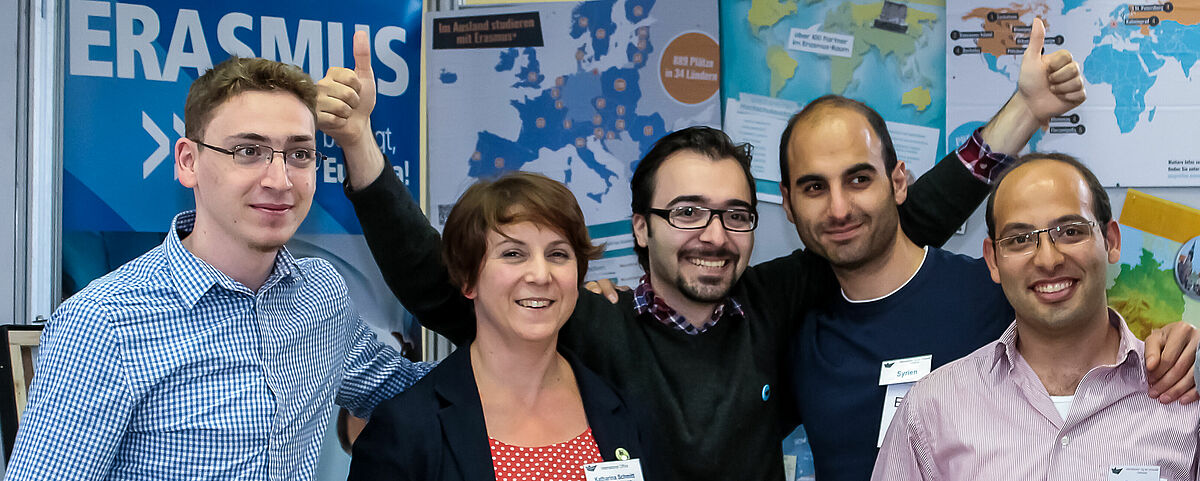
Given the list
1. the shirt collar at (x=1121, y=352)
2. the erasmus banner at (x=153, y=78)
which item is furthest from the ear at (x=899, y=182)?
the erasmus banner at (x=153, y=78)

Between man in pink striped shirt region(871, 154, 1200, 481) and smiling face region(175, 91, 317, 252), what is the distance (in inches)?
57.7

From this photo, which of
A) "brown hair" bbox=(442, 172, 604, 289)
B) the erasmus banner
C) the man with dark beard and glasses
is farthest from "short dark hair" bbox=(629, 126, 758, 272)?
the erasmus banner

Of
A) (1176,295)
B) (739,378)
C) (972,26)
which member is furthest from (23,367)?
(1176,295)

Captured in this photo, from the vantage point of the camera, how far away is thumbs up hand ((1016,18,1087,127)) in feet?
7.97

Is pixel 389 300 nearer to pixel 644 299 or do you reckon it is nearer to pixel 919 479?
pixel 644 299

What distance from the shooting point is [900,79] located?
329 centimetres

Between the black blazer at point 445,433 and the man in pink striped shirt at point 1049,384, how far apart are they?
64 centimetres

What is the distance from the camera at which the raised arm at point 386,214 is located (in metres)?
2.21

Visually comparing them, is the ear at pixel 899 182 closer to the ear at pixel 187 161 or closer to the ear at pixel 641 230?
the ear at pixel 641 230

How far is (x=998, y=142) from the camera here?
2514 millimetres

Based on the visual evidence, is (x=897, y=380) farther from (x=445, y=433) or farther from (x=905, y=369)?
(x=445, y=433)

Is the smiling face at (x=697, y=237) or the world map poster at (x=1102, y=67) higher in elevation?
the world map poster at (x=1102, y=67)

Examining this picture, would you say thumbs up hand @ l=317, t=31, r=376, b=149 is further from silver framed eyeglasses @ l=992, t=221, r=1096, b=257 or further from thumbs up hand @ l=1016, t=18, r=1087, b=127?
thumbs up hand @ l=1016, t=18, r=1087, b=127

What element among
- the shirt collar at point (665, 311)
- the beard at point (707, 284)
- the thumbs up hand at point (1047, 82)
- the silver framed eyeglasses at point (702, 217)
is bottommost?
the shirt collar at point (665, 311)
